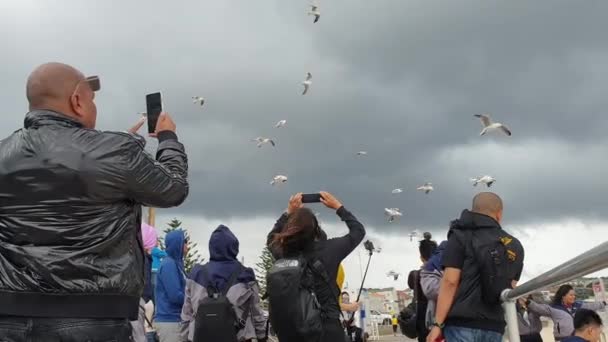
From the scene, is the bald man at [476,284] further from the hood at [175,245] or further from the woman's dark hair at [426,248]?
the hood at [175,245]

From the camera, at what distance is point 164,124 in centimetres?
287

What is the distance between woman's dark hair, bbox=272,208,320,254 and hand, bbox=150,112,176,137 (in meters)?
1.61

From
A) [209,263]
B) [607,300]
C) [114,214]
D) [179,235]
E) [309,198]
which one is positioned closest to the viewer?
[114,214]

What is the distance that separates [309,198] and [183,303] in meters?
2.09

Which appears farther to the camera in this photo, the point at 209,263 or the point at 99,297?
the point at 209,263

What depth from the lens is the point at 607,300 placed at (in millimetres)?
8742

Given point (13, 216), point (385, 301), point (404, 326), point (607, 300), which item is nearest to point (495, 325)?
point (404, 326)

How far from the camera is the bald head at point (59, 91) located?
8.23 feet

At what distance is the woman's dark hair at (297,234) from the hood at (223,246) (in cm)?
130

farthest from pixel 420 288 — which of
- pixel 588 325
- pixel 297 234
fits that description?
pixel 297 234

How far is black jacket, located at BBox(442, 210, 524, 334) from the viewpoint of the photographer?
413 cm

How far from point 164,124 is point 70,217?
721mm

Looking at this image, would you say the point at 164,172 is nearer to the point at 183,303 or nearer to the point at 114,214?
the point at 114,214

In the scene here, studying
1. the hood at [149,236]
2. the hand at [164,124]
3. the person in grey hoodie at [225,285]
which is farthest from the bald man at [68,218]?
the hood at [149,236]
